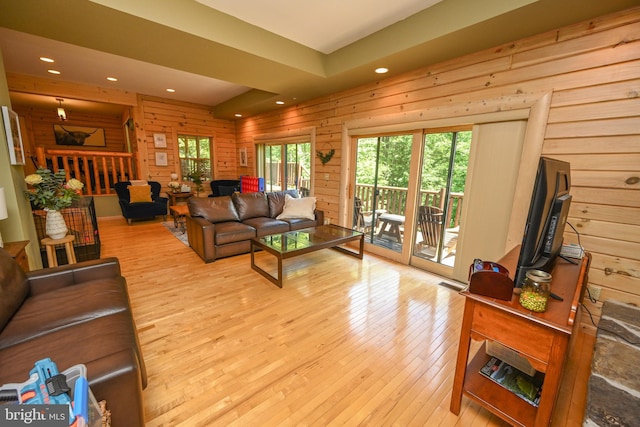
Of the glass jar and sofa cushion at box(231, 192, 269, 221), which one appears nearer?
the glass jar

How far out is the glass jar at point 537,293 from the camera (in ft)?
3.70

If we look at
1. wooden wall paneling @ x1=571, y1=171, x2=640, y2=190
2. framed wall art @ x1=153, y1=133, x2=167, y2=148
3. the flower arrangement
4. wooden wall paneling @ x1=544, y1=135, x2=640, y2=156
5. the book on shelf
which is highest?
framed wall art @ x1=153, y1=133, x2=167, y2=148

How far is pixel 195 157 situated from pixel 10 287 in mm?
5971

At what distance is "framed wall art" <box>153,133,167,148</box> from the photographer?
6110mm

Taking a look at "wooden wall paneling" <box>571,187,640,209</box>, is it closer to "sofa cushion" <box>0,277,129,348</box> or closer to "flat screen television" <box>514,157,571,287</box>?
"flat screen television" <box>514,157,571,287</box>

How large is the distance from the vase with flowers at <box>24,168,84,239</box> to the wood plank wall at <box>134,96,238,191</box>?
364 centimetres

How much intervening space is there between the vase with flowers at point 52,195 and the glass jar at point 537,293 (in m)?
4.01

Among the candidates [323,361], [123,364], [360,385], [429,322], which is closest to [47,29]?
[123,364]

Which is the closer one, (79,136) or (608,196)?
(608,196)

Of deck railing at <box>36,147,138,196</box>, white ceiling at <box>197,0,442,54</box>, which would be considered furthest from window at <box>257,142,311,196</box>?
deck railing at <box>36,147,138,196</box>

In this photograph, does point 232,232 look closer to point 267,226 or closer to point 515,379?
point 267,226

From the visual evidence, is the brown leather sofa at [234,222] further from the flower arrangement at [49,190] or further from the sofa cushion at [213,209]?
the flower arrangement at [49,190]

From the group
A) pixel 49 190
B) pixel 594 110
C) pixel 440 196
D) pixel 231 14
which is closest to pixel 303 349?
pixel 440 196

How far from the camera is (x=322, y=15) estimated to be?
2562 millimetres
